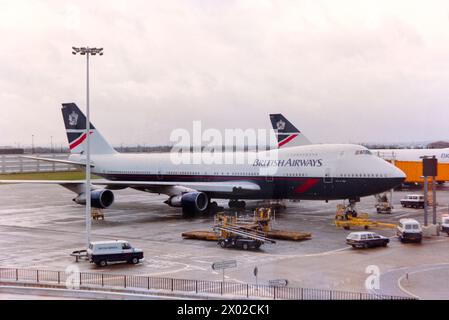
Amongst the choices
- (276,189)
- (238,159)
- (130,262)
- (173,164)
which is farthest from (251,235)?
(173,164)

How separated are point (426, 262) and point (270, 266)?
8408 mm

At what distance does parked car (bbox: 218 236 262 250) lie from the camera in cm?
3347

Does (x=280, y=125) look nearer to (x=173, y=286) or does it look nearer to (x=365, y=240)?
(x=365, y=240)

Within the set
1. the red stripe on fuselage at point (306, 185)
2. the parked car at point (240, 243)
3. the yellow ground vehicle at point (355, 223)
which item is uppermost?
the red stripe on fuselage at point (306, 185)

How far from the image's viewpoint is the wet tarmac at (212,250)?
2616 cm

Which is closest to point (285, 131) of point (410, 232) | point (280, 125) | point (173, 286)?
point (280, 125)

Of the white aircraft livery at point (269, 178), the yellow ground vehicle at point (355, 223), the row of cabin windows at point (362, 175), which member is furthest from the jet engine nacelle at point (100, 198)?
the row of cabin windows at point (362, 175)

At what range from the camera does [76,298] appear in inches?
824

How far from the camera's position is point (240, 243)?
33.7 meters

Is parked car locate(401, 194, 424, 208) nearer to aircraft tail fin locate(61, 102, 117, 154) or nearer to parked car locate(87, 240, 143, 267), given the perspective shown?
aircraft tail fin locate(61, 102, 117, 154)

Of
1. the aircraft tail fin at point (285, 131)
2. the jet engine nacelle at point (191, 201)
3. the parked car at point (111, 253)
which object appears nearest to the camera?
the parked car at point (111, 253)

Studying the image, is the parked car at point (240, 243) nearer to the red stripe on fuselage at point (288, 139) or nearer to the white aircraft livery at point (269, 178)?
the white aircraft livery at point (269, 178)

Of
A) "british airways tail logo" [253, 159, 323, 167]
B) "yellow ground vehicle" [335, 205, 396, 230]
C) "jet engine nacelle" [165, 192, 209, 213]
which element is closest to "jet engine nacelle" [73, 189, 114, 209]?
"jet engine nacelle" [165, 192, 209, 213]

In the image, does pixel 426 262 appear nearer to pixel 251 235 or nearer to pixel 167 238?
pixel 251 235
